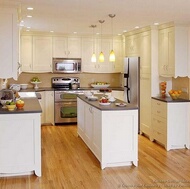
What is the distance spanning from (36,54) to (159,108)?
3.84 meters

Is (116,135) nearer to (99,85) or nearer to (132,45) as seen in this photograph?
(132,45)

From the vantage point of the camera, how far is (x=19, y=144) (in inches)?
166

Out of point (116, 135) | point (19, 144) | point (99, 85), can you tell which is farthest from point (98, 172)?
point (99, 85)

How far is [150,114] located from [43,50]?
353 centimetres

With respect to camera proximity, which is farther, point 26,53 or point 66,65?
point 66,65

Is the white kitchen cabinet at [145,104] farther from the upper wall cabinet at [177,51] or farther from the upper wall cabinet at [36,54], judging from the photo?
the upper wall cabinet at [36,54]

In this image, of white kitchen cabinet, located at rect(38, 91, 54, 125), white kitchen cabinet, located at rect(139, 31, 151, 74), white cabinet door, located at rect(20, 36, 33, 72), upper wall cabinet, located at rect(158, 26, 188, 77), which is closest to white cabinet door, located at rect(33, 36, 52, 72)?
white cabinet door, located at rect(20, 36, 33, 72)

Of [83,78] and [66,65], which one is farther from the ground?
[66,65]

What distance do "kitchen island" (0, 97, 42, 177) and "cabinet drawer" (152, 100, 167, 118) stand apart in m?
2.67

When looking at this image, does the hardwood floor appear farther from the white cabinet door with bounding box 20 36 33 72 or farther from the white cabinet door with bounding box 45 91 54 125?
the white cabinet door with bounding box 20 36 33 72

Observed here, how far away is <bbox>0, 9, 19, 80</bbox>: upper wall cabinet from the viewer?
4492 mm

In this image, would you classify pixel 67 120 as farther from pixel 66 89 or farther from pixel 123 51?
pixel 123 51

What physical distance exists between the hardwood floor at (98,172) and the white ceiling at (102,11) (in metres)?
2.47

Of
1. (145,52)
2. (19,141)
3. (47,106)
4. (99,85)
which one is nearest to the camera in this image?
(19,141)
